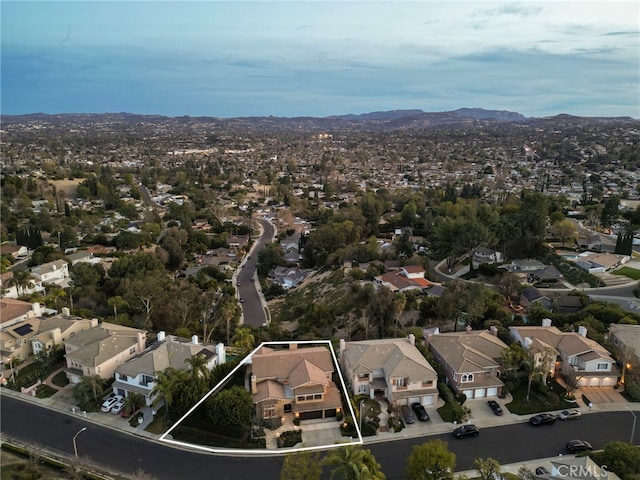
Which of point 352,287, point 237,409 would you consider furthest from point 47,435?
point 352,287

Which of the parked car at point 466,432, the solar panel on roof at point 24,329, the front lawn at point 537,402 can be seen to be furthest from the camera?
the solar panel on roof at point 24,329

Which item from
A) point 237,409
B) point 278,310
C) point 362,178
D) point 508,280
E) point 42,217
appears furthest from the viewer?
point 362,178

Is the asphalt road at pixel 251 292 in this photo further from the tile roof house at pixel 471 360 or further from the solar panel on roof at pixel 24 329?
the tile roof house at pixel 471 360

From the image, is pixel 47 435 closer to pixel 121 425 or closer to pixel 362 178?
pixel 121 425

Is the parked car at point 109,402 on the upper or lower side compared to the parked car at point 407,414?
upper

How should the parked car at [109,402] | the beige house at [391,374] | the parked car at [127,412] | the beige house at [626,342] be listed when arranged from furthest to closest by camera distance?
the beige house at [626,342]
the beige house at [391,374]
the parked car at [109,402]
the parked car at [127,412]

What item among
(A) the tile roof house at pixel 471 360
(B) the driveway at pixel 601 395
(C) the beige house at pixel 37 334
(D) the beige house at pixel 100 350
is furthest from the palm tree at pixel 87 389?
(B) the driveway at pixel 601 395

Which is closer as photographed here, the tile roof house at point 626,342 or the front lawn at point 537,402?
the front lawn at point 537,402
